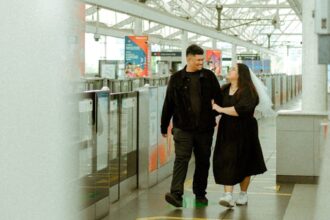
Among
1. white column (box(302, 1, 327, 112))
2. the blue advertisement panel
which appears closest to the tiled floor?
white column (box(302, 1, 327, 112))

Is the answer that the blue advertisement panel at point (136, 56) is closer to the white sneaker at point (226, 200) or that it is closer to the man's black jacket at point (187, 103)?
the man's black jacket at point (187, 103)

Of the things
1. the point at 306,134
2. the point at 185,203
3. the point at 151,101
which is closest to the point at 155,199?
the point at 185,203

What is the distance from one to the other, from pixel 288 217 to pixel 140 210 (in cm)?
172

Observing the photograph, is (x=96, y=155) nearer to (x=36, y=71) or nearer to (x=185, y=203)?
(x=185, y=203)

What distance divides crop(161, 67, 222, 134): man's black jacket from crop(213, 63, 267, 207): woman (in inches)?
4.7

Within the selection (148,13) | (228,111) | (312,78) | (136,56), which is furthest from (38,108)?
(136,56)

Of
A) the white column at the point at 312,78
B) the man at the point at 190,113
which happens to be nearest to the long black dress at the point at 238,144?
the man at the point at 190,113

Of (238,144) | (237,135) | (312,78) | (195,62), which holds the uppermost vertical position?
(195,62)

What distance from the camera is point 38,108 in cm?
96

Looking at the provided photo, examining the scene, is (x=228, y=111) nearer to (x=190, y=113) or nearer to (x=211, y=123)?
(x=211, y=123)

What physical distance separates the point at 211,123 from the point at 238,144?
1.31 feet

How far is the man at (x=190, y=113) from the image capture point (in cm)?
818

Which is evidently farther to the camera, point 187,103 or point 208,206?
point 208,206

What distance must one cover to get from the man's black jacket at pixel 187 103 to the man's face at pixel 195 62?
0.07 metres
